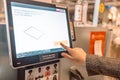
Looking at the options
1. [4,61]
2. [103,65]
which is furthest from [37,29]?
[103,65]

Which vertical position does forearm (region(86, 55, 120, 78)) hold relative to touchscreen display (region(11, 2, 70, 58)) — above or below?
below

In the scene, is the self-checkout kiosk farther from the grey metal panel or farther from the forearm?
the forearm

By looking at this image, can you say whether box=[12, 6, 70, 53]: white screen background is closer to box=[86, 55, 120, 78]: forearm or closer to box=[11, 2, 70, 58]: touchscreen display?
box=[11, 2, 70, 58]: touchscreen display

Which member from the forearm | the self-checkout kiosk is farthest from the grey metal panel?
the forearm

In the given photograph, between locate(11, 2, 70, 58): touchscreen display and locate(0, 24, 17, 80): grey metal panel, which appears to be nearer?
locate(11, 2, 70, 58): touchscreen display

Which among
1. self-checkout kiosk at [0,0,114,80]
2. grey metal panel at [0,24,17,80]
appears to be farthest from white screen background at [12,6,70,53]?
grey metal panel at [0,24,17,80]

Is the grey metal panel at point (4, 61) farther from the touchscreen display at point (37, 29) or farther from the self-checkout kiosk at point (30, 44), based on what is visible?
the touchscreen display at point (37, 29)

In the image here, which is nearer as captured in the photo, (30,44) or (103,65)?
(30,44)

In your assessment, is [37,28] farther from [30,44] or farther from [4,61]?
[4,61]

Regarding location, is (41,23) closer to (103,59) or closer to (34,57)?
(34,57)

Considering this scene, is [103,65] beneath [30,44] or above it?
beneath

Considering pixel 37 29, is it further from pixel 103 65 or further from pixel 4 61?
pixel 103 65

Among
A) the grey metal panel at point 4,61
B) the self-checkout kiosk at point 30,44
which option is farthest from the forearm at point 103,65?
the grey metal panel at point 4,61

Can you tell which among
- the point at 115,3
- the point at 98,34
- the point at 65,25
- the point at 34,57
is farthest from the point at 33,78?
the point at 115,3
